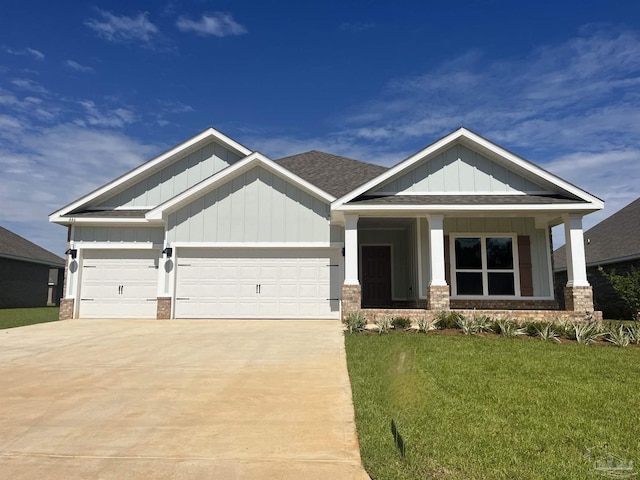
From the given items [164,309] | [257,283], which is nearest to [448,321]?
[257,283]

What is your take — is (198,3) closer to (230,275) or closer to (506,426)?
(230,275)

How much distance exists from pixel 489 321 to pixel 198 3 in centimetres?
1116

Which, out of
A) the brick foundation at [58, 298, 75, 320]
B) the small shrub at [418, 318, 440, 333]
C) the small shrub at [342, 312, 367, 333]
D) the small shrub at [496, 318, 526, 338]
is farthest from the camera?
the brick foundation at [58, 298, 75, 320]

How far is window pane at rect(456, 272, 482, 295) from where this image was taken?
14430mm

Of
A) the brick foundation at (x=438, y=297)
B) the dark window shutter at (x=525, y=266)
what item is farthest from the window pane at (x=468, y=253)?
the brick foundation at (x=438, y=297)

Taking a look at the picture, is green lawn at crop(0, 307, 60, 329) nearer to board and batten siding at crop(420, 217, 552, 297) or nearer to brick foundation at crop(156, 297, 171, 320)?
brick foundation at crop(156, 297, 171, 320)

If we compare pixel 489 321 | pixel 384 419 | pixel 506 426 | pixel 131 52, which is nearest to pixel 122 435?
Answer: pixel 384 419

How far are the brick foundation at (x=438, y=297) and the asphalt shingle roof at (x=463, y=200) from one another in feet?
8.08

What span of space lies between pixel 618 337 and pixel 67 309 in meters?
15.7

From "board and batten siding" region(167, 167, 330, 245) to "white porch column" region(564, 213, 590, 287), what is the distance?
7172 mm

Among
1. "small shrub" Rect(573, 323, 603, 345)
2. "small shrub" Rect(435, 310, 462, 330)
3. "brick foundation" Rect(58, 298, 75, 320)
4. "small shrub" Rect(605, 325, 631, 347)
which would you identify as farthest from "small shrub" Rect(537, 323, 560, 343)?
"brick foundation" Rect(58, 298, 75, 320)

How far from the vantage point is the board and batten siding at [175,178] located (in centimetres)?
1611

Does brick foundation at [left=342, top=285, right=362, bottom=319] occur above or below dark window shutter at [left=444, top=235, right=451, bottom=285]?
below

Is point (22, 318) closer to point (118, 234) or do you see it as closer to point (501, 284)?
point (118, 234)
